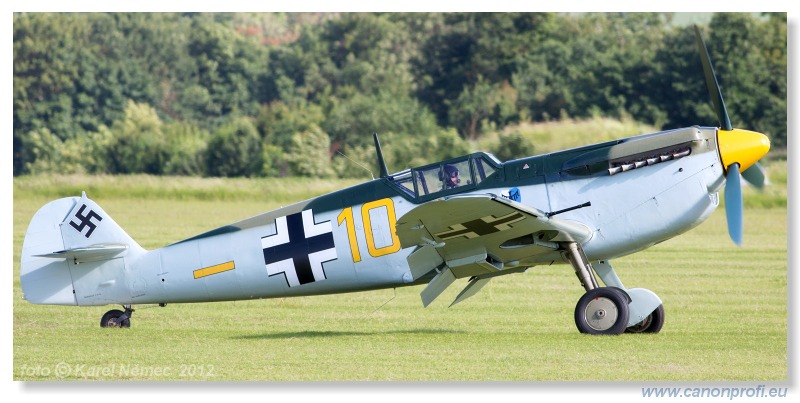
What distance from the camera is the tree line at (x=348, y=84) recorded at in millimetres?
33969

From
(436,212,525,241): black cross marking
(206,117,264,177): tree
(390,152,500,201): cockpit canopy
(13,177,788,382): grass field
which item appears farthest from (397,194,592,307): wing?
(206,117,264,177): tree

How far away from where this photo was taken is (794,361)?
9992 mm

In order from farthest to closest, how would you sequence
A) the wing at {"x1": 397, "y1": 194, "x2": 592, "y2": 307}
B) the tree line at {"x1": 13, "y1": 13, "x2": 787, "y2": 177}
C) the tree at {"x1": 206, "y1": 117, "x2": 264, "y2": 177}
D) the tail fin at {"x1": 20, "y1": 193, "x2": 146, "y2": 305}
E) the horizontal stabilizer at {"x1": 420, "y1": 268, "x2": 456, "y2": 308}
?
the tree at {"x1": 206, "y1": 117, "x2": 264, "y2": 177} < the tree line at {"x1": 13, "y1": 13, "x2": 787, "y2": 177} < the tail fin at {"x1": 20, "y1": 193, "x2": 146, "y2": 305} < the horizontal stabilizer at {"x1": 420, "y1": 268, "x2": 456, "y2": 308} < the wing at {"x1": 397, "y1": 194, "x2": 592, "y2": 307}

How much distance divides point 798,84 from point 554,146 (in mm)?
13366

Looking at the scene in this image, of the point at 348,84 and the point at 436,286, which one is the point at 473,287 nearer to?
the point at 436,286

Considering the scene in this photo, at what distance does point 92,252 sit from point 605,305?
498cm

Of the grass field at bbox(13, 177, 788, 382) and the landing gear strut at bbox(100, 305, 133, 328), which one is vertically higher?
the landing gear strut at bbox(100, 305, 133, 328)

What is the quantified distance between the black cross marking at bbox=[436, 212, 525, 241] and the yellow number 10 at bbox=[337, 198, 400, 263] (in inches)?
26.9

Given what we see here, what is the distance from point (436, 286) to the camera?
11.0 meters

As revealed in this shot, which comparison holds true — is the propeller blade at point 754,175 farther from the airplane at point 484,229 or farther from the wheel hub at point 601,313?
the wheel hub at point 601,313

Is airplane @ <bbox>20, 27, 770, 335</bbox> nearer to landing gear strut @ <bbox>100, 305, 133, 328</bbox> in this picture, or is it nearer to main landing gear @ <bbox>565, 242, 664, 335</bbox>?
main landing gear @ <bbox>565, 242, 664, 335</bbox>

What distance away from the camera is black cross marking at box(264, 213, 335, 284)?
11.3m

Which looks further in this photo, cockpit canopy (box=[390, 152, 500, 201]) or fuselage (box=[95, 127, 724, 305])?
cockpit canopy (box=[390, 152, 500, 201])

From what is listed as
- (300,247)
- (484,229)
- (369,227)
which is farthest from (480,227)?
(300,247)
